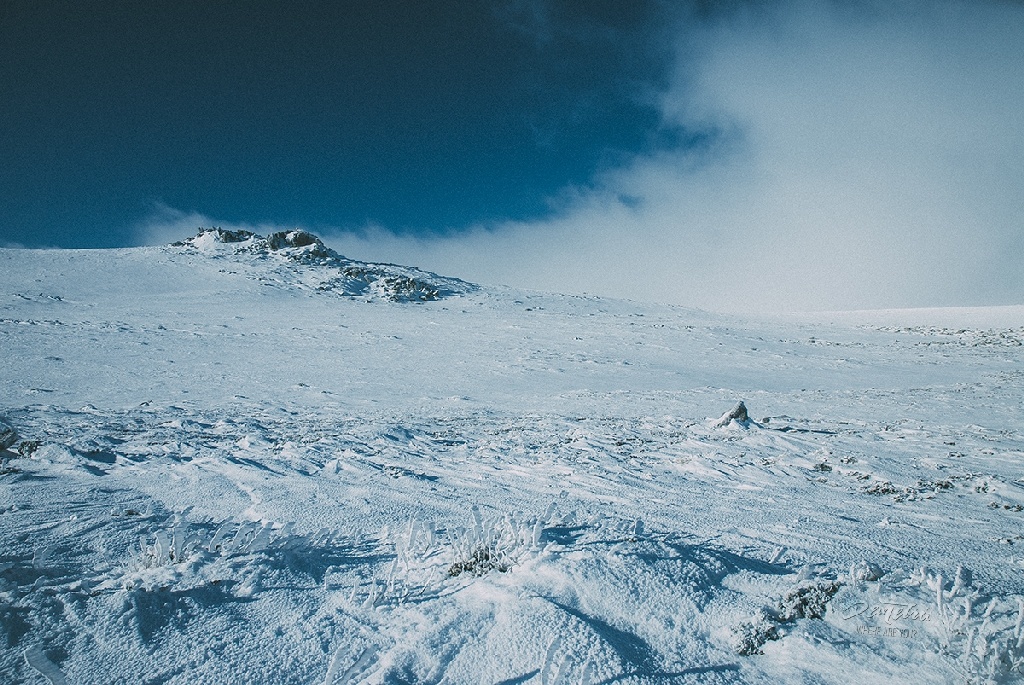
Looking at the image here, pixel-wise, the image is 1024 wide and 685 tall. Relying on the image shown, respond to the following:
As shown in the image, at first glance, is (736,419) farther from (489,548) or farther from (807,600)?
(489,548)

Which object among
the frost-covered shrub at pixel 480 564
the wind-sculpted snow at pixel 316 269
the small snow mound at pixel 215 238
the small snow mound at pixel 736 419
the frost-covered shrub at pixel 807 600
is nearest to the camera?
the frost-covered shrub at pixel 807 600

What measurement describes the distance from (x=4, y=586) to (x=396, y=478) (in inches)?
121

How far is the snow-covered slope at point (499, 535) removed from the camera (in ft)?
5.86

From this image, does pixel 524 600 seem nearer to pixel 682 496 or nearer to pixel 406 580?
pixel 406 580

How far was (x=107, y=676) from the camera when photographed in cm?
161

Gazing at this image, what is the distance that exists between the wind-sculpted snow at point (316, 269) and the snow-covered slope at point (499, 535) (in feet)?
78.5

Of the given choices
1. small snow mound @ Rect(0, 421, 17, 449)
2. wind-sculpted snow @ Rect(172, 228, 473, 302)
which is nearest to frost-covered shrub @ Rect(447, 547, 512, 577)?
small snow mound @ Rect(0, 421, 17, 449)

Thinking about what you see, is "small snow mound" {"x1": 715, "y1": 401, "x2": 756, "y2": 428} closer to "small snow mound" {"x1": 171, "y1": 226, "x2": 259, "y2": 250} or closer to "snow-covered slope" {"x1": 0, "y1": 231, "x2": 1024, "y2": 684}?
"snow-covered slope" {"x1": 0, "y1": 231, "x2": 1024, "y2": 684}

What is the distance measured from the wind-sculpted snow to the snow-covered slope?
78.5 feet

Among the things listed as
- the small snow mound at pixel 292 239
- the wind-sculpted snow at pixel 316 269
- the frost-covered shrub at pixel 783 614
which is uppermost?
the small snow mound at pixel 292 239

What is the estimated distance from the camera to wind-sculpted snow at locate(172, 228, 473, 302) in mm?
36781

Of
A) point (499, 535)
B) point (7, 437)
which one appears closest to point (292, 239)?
point (7, 437)

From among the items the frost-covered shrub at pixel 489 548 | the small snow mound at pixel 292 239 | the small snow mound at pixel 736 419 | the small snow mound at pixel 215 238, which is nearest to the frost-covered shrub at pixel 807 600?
the frost-covered shrub at pixel 489 548

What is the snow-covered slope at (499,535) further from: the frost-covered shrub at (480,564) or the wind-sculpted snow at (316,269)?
the wind-sculpted snow at (316,269)
